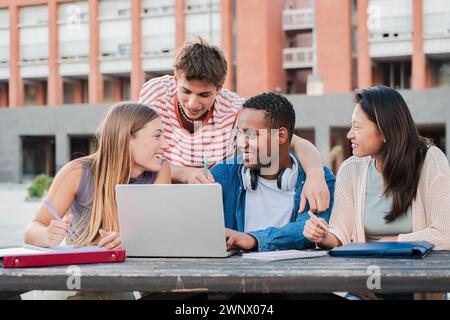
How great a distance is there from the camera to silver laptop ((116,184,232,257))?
2.32 m

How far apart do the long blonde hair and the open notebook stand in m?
0.49

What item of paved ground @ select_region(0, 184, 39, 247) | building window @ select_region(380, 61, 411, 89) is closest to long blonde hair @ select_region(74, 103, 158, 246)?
paved ground @ select_region(0, 184, 39, 247)

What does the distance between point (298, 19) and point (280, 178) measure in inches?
1201

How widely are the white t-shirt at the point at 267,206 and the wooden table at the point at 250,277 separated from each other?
37.4 inches

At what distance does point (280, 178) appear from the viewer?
10.4ft

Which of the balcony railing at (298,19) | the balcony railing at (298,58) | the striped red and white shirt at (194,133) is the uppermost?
the balcony railing at (298,19)

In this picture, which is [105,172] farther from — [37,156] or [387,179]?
[37,156]

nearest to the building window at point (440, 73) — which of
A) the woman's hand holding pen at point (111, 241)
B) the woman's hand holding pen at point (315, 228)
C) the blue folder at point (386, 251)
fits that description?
the woman's hand holding pen at point (315, 228)

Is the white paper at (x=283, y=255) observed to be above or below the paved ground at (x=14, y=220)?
above

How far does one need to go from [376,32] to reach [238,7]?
22.3 ft

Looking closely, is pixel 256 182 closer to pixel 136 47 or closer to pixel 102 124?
pixel 102 124

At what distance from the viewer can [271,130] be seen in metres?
3.13

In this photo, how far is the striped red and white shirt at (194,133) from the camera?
161 inches

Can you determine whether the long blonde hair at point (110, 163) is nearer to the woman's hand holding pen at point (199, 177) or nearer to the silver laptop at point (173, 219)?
the woman's hand holding pen at point (199, 177)
